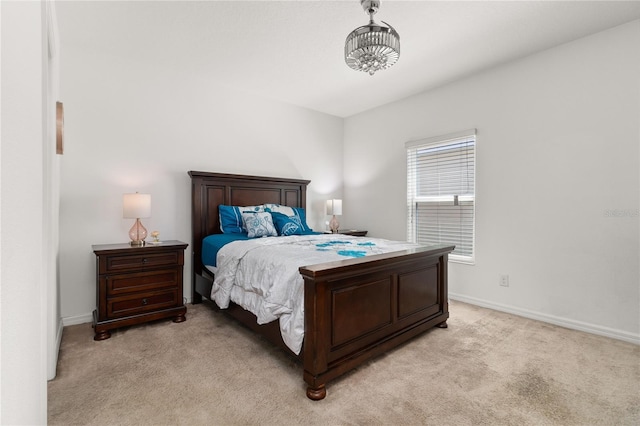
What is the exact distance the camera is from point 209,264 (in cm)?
324

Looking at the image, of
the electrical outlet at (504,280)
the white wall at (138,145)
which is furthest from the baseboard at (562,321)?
the white wall at (138,145)

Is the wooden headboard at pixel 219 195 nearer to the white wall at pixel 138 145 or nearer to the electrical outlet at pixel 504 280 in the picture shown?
the white wall at pixel 138 145

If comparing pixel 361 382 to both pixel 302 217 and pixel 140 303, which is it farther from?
pixel 302 217

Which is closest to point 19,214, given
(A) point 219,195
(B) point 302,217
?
(A) point 219,195

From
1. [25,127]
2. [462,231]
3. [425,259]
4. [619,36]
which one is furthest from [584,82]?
[25,127]

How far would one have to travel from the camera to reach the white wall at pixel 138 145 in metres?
2.95

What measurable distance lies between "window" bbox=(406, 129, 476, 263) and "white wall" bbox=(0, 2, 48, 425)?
3.66m

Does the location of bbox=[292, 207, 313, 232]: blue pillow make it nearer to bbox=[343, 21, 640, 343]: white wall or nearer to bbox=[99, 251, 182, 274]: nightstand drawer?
bbox=[99, 251, 182, 274]: nightstand drawer

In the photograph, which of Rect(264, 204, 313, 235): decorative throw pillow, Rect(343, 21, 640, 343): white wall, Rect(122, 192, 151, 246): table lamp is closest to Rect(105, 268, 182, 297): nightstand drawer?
Rect(122, 192, 151, 246): table lamp

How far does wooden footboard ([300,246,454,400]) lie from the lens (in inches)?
70.6

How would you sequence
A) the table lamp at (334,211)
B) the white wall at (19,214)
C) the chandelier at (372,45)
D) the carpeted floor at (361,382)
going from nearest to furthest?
the white wall at (19,214), the carpeted floor at (361,382), the chandelier at (372,45), the table lamp at (334,211)

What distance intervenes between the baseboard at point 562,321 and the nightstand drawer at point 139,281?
3.16 meters

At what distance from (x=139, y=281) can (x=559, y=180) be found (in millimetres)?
3943

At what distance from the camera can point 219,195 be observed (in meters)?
3.71
